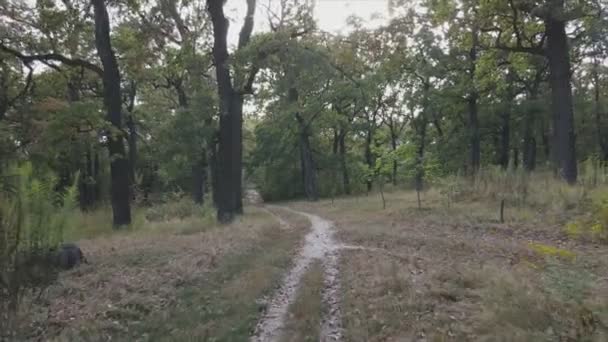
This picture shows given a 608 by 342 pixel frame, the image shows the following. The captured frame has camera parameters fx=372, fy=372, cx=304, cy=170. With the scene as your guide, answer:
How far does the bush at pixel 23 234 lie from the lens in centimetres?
363

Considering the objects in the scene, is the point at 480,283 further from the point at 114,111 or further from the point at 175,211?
the point at 175,211

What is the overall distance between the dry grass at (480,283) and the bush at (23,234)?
3470 mm

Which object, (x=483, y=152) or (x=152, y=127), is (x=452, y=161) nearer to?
(x=483, y=152)

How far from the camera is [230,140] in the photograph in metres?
12.5

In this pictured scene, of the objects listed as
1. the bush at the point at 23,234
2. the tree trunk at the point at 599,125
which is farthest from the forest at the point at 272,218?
the tree trunk at the point at 599,125

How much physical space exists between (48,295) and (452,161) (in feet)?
100

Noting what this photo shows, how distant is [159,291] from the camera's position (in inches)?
216

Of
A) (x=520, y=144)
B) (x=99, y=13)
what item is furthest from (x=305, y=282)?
(x=520, y=144)

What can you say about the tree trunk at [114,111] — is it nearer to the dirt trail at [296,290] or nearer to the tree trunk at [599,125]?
the dirt trail at [296,290]

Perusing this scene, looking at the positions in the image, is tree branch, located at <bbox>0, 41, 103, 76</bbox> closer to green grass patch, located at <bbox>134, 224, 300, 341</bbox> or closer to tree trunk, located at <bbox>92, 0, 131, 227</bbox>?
tree trunk, located at <bbox>92, 0, 131, 227</bbox>

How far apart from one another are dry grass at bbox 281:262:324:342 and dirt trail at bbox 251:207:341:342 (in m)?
0.08

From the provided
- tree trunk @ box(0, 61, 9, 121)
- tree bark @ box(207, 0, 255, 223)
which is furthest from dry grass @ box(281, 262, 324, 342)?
tree trunk @ box(0, 61, 9, 121)

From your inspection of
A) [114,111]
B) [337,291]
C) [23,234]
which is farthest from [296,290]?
[114,111]

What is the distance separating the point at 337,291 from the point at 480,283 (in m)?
2.06
